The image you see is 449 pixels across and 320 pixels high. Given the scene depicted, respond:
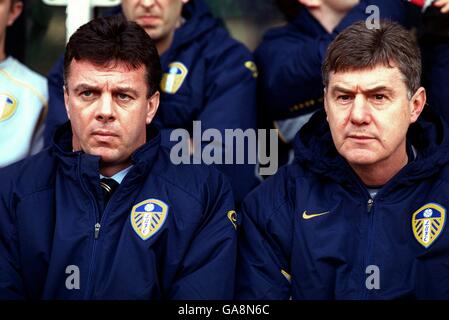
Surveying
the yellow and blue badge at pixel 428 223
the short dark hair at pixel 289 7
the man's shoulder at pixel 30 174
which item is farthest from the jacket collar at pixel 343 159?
the short dark hair at pixel 289 7

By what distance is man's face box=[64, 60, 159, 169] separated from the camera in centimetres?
309

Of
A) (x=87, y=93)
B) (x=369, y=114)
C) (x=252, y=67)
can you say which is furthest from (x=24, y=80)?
(x=369, y=114)

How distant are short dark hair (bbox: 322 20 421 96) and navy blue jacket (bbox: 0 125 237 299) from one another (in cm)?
64

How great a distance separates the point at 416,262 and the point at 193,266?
2.40 feet

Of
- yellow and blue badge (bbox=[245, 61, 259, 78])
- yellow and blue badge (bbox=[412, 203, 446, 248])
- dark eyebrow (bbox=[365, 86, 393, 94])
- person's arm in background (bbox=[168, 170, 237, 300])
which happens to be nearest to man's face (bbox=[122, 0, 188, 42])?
yellow and blue badge (bbox=[245, 61, 259, 78])

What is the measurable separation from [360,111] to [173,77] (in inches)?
42.2

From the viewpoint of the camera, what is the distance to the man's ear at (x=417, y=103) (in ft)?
10.1

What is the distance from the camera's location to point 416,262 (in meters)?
2.92

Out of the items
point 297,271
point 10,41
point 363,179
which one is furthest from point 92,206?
point 10,41

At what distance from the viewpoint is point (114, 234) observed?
2977 mm

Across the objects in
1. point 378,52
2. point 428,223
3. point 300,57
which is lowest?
point 428,223

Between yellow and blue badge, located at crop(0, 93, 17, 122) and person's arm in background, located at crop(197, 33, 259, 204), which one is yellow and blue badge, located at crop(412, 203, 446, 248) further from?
yellow and blue badge, located at crop(0, 93, 17, 122)

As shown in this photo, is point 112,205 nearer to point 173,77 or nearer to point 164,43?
point 173,77
